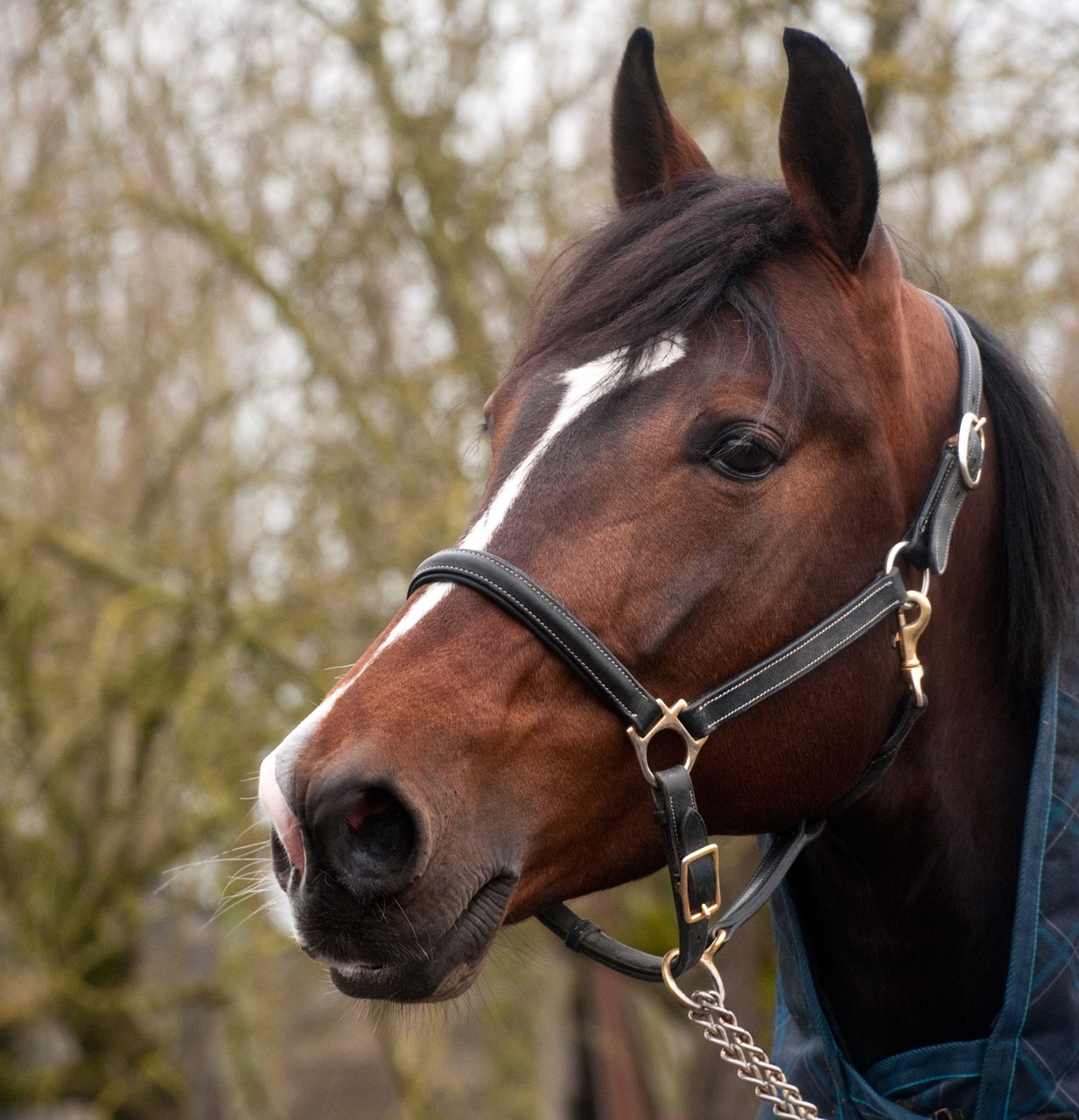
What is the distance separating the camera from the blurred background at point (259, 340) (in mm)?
5617

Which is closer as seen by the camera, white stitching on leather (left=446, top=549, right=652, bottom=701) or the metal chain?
white stitching on leather (left=446, top=549, right=652, bottom=701)

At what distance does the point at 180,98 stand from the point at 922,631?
532 centimetres

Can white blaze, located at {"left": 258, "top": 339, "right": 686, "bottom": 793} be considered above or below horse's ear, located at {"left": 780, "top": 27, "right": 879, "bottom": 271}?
below

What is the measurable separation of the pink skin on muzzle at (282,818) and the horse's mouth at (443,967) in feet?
0.60

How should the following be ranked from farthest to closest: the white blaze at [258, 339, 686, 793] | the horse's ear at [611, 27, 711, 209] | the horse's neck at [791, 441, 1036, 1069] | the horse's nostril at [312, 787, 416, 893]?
the horse's ear at [611, 27, 711, 209], the horse's neck at [791, 441, 1036, 1069], the white blaze at [258, 339, 686, 793], the horse's nostril at [312, 787, 416, 893]

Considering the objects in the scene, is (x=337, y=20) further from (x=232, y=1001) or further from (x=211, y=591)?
(x=232, y=1001)

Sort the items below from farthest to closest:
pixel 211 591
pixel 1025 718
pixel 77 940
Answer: pixel 77 940 < pixel 211 591 < pixel 1025 718

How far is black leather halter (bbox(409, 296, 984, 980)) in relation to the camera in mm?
1706

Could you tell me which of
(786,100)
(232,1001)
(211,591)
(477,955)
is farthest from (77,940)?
(786,100)

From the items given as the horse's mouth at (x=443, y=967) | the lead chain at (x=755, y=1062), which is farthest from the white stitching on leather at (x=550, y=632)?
the lead chain at (x=755, y=1062)

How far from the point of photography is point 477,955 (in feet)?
5.42

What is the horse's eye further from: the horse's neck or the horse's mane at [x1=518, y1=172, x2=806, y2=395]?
the horse's neck

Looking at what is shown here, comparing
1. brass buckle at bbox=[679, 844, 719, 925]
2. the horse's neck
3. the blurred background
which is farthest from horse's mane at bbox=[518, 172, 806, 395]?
the blurred background

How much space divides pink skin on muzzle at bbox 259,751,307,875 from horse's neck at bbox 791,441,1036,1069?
95cm
